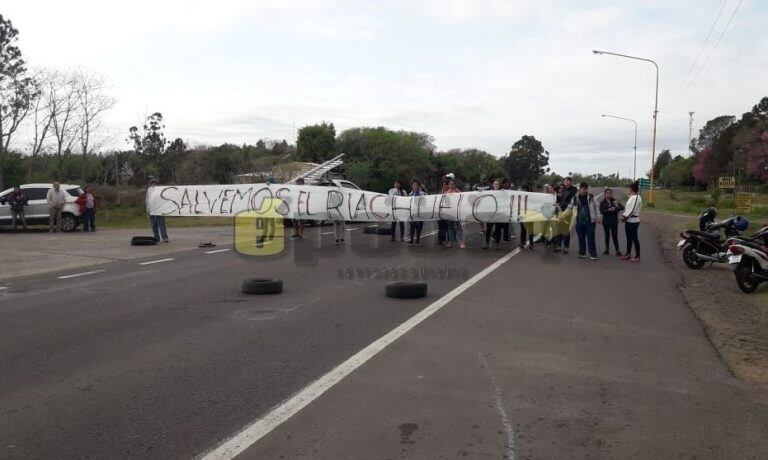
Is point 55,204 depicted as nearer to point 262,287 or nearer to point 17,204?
point 17,204

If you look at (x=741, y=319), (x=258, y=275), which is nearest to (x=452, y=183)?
(x=258, y=275)

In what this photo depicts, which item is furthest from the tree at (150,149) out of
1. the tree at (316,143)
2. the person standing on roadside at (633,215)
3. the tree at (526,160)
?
the tree at (526,160)

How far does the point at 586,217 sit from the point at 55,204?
57.3ft

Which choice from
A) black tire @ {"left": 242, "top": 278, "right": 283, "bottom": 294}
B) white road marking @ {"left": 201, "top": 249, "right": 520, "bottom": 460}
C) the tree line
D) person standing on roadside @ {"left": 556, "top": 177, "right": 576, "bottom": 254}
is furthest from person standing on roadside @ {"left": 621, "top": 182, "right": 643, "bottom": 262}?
the tree line

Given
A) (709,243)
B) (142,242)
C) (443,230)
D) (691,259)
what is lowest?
(142,242)

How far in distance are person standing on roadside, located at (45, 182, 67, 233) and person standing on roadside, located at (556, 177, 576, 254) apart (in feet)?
54.6

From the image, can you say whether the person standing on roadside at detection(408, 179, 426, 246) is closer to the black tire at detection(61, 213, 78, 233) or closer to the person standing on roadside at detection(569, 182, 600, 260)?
the person standing on roadside at detection(569, 182, 600, 260)

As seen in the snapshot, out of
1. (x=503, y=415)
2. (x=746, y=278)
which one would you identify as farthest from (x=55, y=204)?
(x=503, y=415)

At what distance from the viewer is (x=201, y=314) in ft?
27.8

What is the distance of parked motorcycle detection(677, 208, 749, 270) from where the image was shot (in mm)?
13094

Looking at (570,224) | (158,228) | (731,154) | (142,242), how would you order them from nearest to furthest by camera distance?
(570,224) < (142,242) < (158,228) < (731,154)

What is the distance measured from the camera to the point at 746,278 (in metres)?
10.5

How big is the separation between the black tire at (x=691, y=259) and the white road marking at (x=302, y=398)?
7976 millimetres

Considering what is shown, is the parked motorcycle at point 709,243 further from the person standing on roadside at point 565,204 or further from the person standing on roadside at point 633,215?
the person standing on roadside at point 565,204
